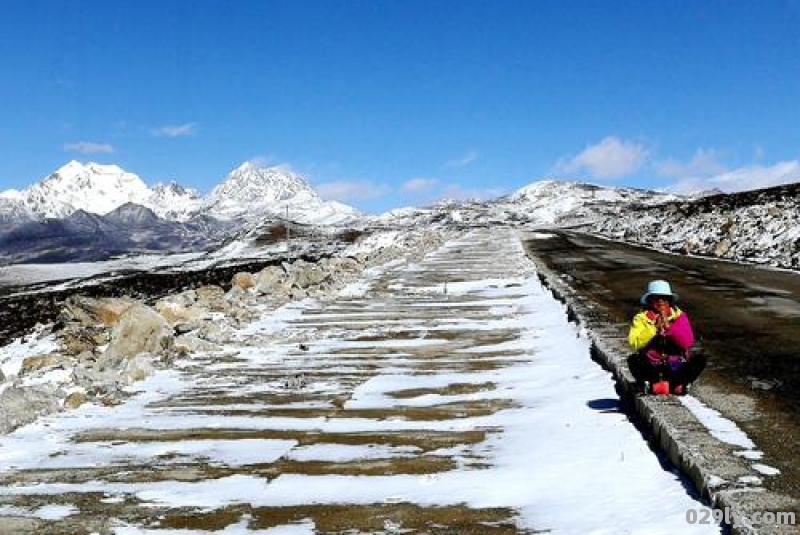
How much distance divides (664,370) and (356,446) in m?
2.84

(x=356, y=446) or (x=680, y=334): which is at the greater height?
(x=680, y=334)

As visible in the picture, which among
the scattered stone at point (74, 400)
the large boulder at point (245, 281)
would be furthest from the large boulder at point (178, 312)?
the scattered stone at point (74, 400)

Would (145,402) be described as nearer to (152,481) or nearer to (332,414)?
(332,414)

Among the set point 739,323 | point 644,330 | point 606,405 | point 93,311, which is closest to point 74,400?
point 606,405

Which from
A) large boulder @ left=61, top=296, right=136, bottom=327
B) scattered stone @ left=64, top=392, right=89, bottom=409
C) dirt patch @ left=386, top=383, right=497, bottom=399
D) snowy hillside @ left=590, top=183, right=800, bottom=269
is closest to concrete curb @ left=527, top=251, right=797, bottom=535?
dirt patch @ left=386, top=383, right=497, bottom=399

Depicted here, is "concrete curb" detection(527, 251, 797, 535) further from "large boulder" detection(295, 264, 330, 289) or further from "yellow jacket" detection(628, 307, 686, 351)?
"large boulder" detection(295, 264, 330, 289)

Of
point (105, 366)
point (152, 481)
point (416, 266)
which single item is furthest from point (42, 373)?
point (416, 266)

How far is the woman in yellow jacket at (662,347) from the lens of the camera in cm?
749

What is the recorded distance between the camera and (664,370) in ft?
24.6

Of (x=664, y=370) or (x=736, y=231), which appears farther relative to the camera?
(x=736, y=231)

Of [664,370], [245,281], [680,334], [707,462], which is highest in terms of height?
[245,281]

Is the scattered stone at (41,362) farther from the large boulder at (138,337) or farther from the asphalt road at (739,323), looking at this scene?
the asphalt road at (739,323)

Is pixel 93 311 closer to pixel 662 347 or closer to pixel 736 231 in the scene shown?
pixel 662 347

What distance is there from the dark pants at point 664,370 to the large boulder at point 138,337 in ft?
21.1
